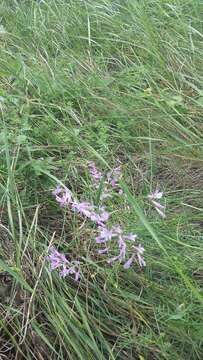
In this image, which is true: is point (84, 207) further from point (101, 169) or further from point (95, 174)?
point (101, 169)

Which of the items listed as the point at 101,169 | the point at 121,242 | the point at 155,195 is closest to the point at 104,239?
the point at 121,242

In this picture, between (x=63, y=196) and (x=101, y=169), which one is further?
(x=101, y=169)

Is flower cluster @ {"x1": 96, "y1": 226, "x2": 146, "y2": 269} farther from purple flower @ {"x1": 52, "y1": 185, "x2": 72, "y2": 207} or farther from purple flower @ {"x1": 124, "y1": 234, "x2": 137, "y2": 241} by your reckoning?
purple flower @ {"x1": 52, "y1": 185, "x2": 72, "y2": 207}

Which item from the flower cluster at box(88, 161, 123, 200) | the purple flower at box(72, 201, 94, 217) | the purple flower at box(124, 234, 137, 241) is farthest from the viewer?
the flower cluster at box(88, 161, 123, 200)

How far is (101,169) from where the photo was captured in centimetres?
186

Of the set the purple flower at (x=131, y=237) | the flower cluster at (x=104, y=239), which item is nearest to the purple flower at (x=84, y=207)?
the flower cluster at (x=104, y=239)

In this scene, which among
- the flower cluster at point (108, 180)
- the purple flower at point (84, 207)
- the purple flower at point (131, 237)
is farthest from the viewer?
the flower cluster at point (108, 180)

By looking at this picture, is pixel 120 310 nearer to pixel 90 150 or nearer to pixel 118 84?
pixel 90 150

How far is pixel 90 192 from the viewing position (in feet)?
5.55

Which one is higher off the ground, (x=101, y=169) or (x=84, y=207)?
(x=84, y=207)

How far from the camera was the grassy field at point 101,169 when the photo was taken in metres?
1.43

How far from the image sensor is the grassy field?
143 cm

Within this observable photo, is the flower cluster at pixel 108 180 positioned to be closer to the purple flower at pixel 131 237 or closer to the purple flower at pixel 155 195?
the purple flower at pixel 155 195

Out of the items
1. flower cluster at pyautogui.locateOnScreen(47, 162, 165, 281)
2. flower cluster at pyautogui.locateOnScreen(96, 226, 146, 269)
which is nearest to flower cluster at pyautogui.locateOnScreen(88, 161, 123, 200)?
flower cluster at pyautogui.locateOnScreen(47, 162, 165, 281)
